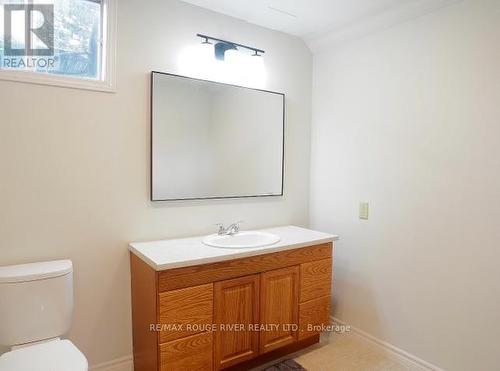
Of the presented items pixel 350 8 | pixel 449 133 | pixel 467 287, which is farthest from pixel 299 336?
pixel 350 8

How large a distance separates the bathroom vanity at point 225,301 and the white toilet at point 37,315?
38 centimetres

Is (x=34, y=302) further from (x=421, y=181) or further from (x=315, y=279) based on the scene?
(x=421, y=181)

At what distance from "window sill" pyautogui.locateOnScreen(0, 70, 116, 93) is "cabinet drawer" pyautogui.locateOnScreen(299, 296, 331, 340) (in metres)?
1.86

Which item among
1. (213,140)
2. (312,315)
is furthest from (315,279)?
(213,140)

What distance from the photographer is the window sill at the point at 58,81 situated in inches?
66.4

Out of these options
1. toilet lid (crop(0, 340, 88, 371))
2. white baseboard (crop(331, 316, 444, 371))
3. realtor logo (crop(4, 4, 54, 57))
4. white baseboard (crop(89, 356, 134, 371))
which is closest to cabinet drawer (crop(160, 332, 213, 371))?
toilet lid (crop(0, 340, 88, 371))

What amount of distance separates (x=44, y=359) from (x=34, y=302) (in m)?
0.30

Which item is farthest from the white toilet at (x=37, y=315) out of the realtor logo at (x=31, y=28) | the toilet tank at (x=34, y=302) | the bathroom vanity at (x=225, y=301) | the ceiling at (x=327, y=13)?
the ceiling at (x=327, y=13)

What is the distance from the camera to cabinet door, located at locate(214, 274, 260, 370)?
1866 mm

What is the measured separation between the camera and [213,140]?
2.33 metres

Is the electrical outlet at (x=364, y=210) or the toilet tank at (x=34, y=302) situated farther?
the electrical outlet at (x=364, y=210)

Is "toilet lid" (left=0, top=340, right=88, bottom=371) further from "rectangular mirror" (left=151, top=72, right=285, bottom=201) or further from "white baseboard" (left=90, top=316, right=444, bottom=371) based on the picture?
"rectangular mirror" (left=151, top=72, right=285, bottom=201)

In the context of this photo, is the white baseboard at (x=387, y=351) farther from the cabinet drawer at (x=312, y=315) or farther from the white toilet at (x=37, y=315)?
the white toilet at (x=37, y=315)

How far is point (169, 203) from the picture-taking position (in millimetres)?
2197
